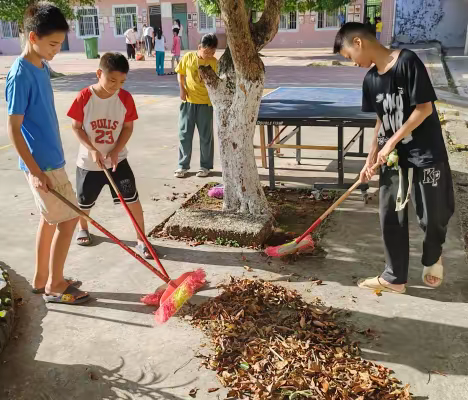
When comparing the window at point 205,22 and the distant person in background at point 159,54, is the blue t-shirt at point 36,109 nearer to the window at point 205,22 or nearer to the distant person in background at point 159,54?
the distant person in background at point 159,54

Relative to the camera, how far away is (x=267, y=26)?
4.73 meters

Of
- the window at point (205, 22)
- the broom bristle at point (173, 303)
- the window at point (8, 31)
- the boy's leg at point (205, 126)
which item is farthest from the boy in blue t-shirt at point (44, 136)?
the window at point (8, 31)

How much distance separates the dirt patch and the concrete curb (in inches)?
60.2

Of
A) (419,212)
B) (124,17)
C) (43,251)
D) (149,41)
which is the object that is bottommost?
(43,251)

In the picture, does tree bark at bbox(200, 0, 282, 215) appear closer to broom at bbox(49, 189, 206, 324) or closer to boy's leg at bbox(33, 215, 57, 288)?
broom at bbox(49, 189, 206, 324)

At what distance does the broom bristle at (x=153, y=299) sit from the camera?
Answer: 358cm

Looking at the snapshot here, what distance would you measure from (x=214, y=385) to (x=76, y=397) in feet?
2.33

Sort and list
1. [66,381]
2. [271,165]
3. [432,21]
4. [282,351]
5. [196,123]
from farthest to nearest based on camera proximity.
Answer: [432,21], [196,123], [271,165], [282,351], [66,381]

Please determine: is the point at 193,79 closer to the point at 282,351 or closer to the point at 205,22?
the point at 282,351

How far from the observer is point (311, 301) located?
3.60 m

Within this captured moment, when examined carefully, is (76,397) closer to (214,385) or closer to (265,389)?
(214,385)

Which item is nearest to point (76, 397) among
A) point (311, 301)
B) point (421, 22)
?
point (311, 301)

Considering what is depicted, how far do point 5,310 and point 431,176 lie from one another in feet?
9.12

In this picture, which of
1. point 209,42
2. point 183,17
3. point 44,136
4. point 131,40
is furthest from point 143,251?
point 183,17
